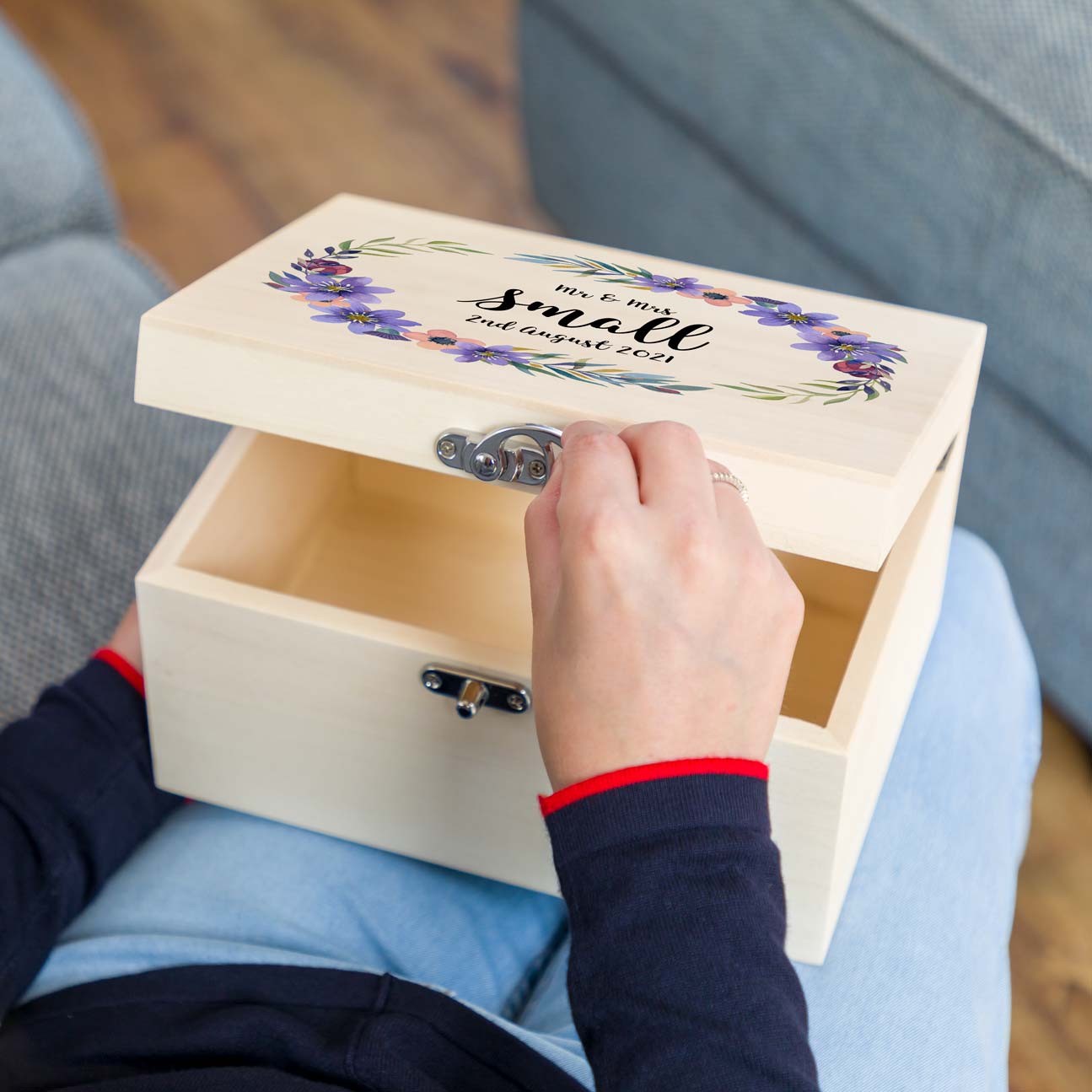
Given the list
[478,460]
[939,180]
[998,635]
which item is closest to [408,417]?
[478,460]

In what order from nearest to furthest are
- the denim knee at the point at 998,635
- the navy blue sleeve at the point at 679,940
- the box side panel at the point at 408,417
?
1. the navy blue sleeve at the point at 679,940
2. the box side panel at the point at 408,417
3. the denim knee at the point at 998,635

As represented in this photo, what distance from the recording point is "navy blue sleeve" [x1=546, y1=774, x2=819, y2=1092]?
1.18 feet

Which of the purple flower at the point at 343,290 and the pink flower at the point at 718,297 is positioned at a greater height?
the pink flower at the point at 718,297

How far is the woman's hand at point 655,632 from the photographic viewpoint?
38 cm

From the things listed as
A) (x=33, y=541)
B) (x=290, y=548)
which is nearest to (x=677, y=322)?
(x=290, y=548)

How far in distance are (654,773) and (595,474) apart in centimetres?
10

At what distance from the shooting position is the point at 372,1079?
1.50ft

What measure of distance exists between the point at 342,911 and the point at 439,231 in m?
0.34

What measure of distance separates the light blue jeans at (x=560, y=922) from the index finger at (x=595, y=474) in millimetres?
218

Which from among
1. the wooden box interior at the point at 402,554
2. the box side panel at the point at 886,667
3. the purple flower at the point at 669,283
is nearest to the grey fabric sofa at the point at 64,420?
the wooden box interior at the point at 402,554

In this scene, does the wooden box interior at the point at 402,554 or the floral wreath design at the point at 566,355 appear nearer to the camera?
the floral wreath design at the point at 566,355

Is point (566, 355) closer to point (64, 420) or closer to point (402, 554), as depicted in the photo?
point (402, 554)

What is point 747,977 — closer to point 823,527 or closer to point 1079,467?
point 823,527

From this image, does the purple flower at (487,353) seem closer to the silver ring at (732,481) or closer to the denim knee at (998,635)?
the silver ring at (732,481)
